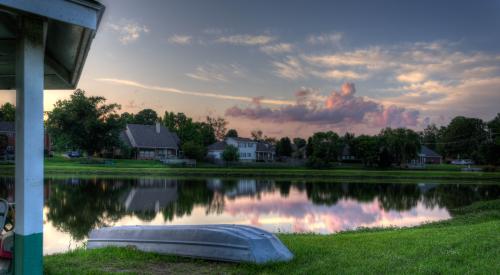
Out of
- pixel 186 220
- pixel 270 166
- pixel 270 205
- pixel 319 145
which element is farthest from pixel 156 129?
pixel 186 220

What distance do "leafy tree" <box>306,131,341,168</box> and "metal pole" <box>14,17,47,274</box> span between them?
65.4 meters

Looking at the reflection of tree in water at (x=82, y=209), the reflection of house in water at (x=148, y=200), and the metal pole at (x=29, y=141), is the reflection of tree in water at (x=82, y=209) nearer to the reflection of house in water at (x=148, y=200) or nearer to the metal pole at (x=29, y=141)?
the reflection of house in water at (x=148, y=200)

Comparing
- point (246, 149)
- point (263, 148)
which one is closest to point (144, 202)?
point (246, 149)

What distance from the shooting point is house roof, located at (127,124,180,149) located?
74.0 m

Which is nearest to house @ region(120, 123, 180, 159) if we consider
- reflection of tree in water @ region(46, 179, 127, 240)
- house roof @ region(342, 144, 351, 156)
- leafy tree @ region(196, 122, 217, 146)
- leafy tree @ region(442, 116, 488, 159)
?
leafy tree @ region(196, 122, 217, 146)

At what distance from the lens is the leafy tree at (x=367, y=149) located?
73438mm

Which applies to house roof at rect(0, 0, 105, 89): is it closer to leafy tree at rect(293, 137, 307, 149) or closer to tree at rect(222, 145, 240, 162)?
tree at rect(222, 145, 240, 162)

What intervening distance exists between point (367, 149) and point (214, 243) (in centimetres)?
6998

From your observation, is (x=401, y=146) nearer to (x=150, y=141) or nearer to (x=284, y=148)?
(x=284, y=148)

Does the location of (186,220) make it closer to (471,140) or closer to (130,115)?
(130,115)

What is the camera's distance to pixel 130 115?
99.9 m

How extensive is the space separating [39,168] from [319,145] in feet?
228

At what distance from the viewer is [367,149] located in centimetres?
7475

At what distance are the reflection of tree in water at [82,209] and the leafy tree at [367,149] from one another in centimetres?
5109
